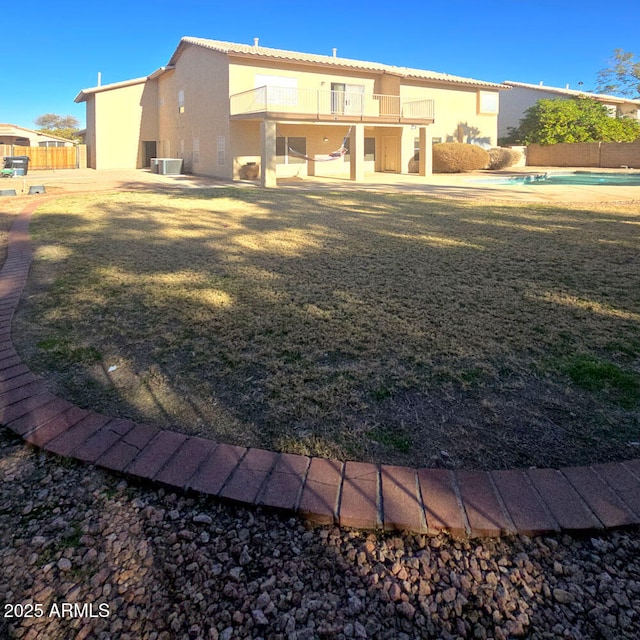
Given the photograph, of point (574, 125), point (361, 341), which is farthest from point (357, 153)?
point (361, 341)

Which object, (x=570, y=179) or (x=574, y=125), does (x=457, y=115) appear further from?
(x=570, y=179)

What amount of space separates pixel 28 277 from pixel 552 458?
497 cm

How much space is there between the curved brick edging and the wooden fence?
33.5 meters

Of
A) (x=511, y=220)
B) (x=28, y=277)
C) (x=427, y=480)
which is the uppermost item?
(x=511, y=220)

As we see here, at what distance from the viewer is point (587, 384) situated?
286cm

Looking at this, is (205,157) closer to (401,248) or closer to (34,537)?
(401,248)

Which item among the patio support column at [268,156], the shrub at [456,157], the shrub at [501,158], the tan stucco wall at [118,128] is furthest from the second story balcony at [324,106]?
the tan stucco wall at [118,128]

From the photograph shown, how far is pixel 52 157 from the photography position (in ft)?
105

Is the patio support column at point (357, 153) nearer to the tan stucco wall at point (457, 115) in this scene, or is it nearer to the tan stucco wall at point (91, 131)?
the tan stucco wall at point (457, 115)

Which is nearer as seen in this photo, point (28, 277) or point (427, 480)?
point (427, 480)

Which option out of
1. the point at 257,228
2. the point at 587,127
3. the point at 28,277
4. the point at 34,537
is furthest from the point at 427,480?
the point at 587,127

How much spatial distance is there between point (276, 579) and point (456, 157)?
24546 mm

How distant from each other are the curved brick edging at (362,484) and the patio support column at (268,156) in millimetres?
15873

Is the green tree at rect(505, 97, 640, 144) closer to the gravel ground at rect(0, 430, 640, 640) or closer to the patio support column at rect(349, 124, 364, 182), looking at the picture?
the patio support column at rect(349, 124, 364, 182)
